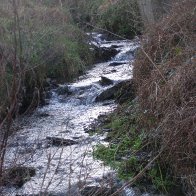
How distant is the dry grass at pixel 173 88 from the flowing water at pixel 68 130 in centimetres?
71

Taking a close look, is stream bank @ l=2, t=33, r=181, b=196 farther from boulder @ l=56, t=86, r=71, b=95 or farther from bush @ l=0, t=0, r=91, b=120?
bush @ l=0, t=0, r=91, b=120

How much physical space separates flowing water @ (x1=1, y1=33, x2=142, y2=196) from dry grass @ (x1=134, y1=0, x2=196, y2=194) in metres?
0.71

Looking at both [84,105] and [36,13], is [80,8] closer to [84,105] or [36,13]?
[36,13]

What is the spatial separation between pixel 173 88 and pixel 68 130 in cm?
256

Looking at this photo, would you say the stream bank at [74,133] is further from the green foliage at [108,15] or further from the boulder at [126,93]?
the green foliage at [108,15]

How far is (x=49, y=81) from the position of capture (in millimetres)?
10547

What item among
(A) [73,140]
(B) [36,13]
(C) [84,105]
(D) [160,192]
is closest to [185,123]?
(D) [160,192]

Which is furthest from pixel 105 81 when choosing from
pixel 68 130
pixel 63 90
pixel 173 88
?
pixel 173 88

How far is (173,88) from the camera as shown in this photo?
5516mm

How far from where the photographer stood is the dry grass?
4.86 m

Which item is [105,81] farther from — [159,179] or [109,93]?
[159,179]

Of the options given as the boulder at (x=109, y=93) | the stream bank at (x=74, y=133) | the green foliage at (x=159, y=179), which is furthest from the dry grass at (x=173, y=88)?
the boulder at (x=109, y=93)

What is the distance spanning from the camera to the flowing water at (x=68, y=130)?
Result: 5.43m

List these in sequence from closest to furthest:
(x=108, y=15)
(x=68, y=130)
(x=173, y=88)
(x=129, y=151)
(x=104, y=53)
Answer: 1. (x=173, y=88)
2. (x=129, y=151)
3. (x=68, y=130)
4. (x=104, y=53)
5. (x=108, y=15)
